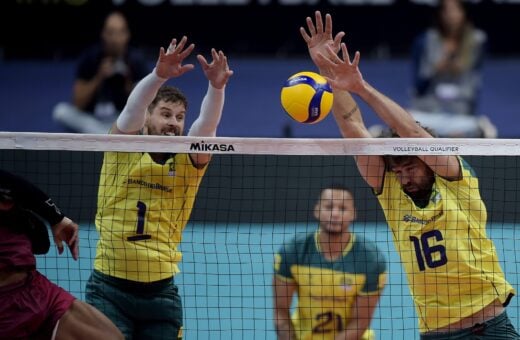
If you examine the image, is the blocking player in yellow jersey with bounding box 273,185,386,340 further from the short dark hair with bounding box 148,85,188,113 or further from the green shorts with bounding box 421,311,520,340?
the short dark hair with bounding box 148,85,188,113

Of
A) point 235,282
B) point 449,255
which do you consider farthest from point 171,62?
point 235,282

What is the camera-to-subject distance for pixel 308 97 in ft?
22.9

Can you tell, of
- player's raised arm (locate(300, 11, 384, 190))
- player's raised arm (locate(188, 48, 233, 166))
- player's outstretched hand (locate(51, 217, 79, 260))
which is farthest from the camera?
player's raised arm (locate(188, 48, 233, 166))

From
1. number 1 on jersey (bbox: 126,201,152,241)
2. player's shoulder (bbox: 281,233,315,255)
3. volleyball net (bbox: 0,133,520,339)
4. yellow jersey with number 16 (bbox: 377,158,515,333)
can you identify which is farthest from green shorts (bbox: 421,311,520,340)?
number 1 on jersey (bbox: 126,201,152,241)

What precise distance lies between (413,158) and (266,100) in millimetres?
7376

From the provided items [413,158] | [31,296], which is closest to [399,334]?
[413,158]

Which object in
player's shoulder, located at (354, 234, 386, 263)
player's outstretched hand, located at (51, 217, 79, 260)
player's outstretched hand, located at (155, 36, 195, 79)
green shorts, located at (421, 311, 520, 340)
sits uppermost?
player's outstretched hand, located at (155, 36, 195, 79)

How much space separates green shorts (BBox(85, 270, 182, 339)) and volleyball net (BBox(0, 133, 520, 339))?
366 mm

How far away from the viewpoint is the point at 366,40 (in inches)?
595

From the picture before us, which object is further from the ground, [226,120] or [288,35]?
[288,35]

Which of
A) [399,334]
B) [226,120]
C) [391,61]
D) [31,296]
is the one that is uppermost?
[391,61]

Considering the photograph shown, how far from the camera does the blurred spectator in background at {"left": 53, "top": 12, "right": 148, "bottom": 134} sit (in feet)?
40.0

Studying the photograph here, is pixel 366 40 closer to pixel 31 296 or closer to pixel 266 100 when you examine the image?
pixel 266 100

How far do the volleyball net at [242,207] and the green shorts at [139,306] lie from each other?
37 centimetres
